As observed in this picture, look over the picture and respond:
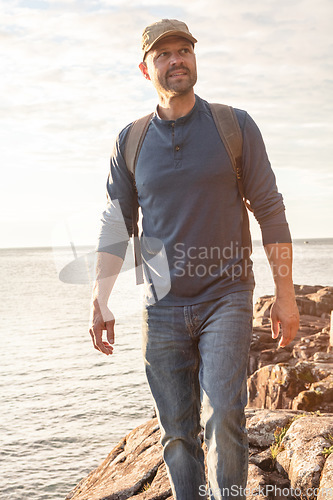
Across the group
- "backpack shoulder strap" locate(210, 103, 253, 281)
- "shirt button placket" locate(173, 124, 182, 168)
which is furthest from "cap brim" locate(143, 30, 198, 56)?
"shirt button placket" locate(173, 124, 182, 168)

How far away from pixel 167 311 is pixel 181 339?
17 centimetres

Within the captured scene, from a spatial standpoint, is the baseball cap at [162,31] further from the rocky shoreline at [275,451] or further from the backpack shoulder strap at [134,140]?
the rocky shoreline at [275,451]

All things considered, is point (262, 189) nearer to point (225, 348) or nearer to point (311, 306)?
point (225, 348)

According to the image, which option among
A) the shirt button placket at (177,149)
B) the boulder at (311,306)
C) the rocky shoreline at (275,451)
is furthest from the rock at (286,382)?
the boulder at (311,306)

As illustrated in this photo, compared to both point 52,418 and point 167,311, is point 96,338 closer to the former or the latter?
point 167,311

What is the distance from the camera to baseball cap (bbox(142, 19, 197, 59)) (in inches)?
141

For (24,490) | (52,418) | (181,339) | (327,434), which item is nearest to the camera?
(181,339)

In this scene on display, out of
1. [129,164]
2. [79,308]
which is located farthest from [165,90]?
[79,308]

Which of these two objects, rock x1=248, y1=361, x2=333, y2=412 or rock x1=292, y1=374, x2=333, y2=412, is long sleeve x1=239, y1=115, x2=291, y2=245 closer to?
rock x1=292, y1=374, x2=333, y2=412

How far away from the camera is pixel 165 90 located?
3629 millimetres

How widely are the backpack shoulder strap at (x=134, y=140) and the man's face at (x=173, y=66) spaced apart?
22cm

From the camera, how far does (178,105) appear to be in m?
3.65

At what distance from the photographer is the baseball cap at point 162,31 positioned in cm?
358

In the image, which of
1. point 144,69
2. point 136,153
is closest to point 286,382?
point 136,153
